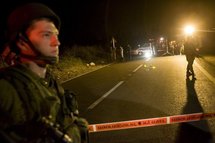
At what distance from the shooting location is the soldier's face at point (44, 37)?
2.13 m

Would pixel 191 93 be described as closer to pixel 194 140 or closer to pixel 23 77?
pixel 194 140

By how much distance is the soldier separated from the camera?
185 centimetres

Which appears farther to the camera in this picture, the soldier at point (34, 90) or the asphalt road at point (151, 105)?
the asphalt road at point (151, 105)

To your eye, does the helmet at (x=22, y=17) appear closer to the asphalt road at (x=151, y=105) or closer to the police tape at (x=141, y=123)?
the asphalt road at (x=151, y=105)

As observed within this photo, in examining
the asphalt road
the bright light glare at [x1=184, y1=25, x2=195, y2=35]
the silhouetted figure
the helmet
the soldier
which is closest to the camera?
the soldier

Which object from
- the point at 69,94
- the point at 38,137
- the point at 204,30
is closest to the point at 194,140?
the point at 69,94

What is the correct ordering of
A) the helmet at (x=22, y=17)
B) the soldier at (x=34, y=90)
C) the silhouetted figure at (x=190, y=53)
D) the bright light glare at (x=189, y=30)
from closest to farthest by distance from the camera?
the soldier at (x=34, y=90) < the helmet at (x=22, y=17) < the silhouetted figure at (x=190, y=53) < the bright light glare at (x=189, y=30)

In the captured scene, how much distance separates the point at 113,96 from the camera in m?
11.1

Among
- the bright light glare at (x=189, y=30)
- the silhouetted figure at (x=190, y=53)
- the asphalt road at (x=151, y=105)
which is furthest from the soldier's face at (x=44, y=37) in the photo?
the bright light glare at (x=189, y=30)

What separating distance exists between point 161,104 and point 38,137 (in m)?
7.44

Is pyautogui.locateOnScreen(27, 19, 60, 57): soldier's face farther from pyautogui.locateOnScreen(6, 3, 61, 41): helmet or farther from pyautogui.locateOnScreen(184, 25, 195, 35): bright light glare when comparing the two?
pyautogui.locateOnScreen(184, 25, 195, 35): bright light glare

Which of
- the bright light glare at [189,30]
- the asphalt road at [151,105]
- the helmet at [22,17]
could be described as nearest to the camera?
the helmet at [22,17]

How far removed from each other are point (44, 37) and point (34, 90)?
0.39 m

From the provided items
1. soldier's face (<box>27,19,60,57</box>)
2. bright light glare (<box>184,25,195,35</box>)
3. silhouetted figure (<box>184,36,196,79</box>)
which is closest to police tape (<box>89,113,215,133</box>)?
soldier's face (<box>27,19,60,57</box>)
